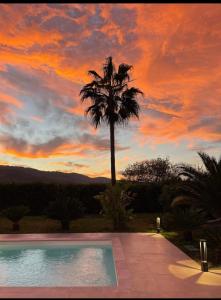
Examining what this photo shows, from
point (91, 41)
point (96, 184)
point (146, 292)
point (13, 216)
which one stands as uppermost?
point (91, 41)

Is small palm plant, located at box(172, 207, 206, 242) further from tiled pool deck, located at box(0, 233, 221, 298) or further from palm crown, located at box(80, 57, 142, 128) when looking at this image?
palm crown, located at box(80, 57, 142, 128)

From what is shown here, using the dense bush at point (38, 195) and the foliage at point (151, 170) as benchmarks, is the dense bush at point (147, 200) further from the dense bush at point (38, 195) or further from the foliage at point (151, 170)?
the foliage at point (151, 170)

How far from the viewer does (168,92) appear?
17.8m

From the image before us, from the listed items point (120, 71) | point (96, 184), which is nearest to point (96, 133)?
point (96, 184)

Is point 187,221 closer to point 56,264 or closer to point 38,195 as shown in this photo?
point 56,264

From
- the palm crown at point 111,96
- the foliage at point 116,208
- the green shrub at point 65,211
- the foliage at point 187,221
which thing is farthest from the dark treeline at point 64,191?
the foliage at point 187,221

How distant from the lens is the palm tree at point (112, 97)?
63.6 ft

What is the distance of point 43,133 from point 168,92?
26.9 ft

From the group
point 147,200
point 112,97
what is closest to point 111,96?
point 112,97

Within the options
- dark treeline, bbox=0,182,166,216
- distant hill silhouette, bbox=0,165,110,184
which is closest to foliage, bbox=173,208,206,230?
dark treeline, bbox=0,182,166,216

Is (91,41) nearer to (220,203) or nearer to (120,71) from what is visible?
(120,71)

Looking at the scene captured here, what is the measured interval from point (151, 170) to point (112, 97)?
20.7m

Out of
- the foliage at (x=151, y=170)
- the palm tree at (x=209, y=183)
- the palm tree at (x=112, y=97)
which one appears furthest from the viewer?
the foliage at (x=151, y=170)

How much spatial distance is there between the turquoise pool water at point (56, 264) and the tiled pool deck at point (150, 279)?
52 cm
